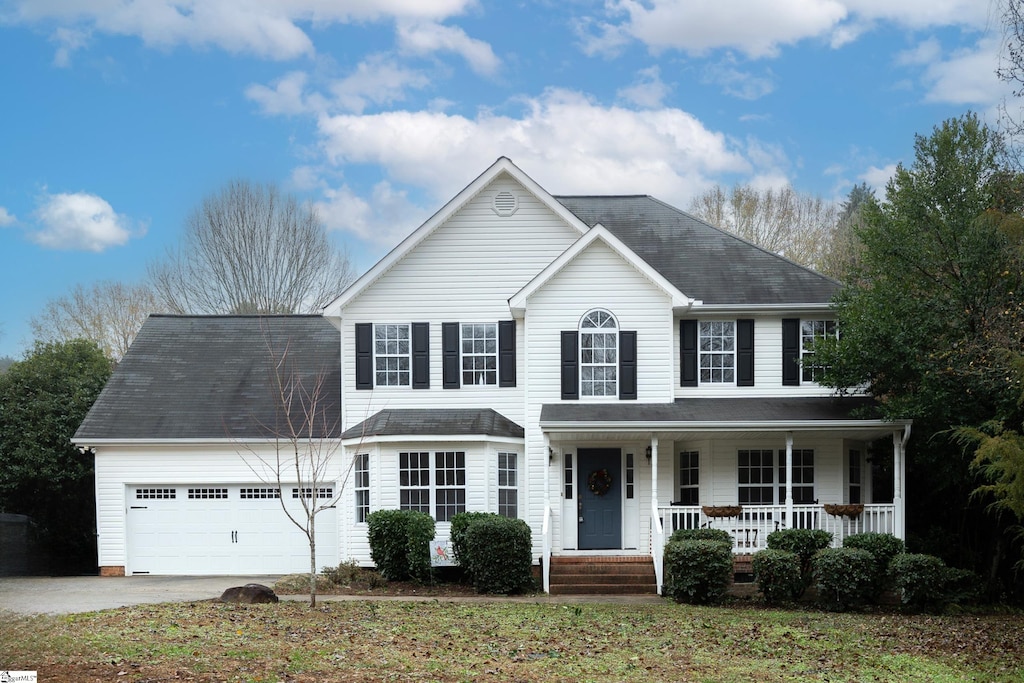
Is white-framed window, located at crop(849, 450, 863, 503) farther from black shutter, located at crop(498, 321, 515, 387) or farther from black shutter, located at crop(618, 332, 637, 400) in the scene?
black shutter, located at crop(498, 321, 515, 387)

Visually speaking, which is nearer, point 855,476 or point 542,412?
point 542,412

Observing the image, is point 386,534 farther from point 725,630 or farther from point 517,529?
point 725,630

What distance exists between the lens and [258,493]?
74.1ft

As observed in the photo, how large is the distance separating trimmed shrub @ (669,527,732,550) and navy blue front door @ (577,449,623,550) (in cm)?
229

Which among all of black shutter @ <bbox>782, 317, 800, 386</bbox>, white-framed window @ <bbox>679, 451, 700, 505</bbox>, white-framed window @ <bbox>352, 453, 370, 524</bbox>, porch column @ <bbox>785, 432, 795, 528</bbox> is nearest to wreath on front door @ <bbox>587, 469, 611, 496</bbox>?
white-framed window @ <bbox>679, 451, 700, 505</bbox>

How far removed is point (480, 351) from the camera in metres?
21.7

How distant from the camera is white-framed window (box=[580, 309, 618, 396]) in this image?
67.9 ft

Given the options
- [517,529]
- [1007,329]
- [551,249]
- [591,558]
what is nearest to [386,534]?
[517,529]

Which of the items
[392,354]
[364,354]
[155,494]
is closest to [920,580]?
[392,354]

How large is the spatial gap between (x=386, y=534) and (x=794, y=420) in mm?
8327

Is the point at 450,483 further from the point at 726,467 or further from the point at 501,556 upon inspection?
the point at 726,467

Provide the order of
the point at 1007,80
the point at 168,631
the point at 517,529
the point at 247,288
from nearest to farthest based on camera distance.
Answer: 1. the point at 168,631
2. the point at 1007,80
3. the point at 517,529
4. the point at 247,288

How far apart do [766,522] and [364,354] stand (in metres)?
9.11

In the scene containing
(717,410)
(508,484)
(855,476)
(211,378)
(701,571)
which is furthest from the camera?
(211,378)
